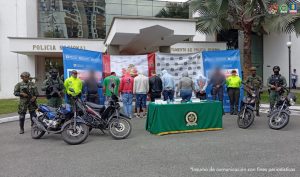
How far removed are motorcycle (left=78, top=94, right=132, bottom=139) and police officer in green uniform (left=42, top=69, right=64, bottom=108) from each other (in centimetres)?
184

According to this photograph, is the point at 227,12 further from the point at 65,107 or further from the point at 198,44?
the point at 65,107

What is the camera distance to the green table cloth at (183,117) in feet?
25.1

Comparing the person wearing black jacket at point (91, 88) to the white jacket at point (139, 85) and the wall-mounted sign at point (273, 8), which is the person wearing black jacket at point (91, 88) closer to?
the white jacket at point (139, 85)

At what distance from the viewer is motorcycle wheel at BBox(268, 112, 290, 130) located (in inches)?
314

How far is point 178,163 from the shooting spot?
515cm

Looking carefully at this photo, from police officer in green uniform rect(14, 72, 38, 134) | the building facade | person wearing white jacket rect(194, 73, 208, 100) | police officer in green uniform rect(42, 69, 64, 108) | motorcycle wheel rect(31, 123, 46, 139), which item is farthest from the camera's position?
the building facade

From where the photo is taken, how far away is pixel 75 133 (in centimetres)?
684

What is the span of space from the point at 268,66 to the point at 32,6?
72.0 feet

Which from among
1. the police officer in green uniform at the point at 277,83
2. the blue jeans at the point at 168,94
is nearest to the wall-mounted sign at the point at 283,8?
the police officer in green uniform at the point at 277,83

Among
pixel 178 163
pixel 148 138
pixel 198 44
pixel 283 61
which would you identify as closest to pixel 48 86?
pixel 148 138

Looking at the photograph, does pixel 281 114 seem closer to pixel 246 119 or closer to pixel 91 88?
pixel 246 119

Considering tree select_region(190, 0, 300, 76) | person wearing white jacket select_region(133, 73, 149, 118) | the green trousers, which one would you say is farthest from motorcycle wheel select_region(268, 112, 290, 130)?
tree select_region(190, 0, 300, 76)

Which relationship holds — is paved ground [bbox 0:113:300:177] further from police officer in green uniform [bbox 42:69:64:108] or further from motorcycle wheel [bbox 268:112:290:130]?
police officer in green uniform [bbox 42:69:64:108]

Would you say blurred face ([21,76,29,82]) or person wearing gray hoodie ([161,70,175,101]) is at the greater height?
blurred face ([21,76,29,82])
